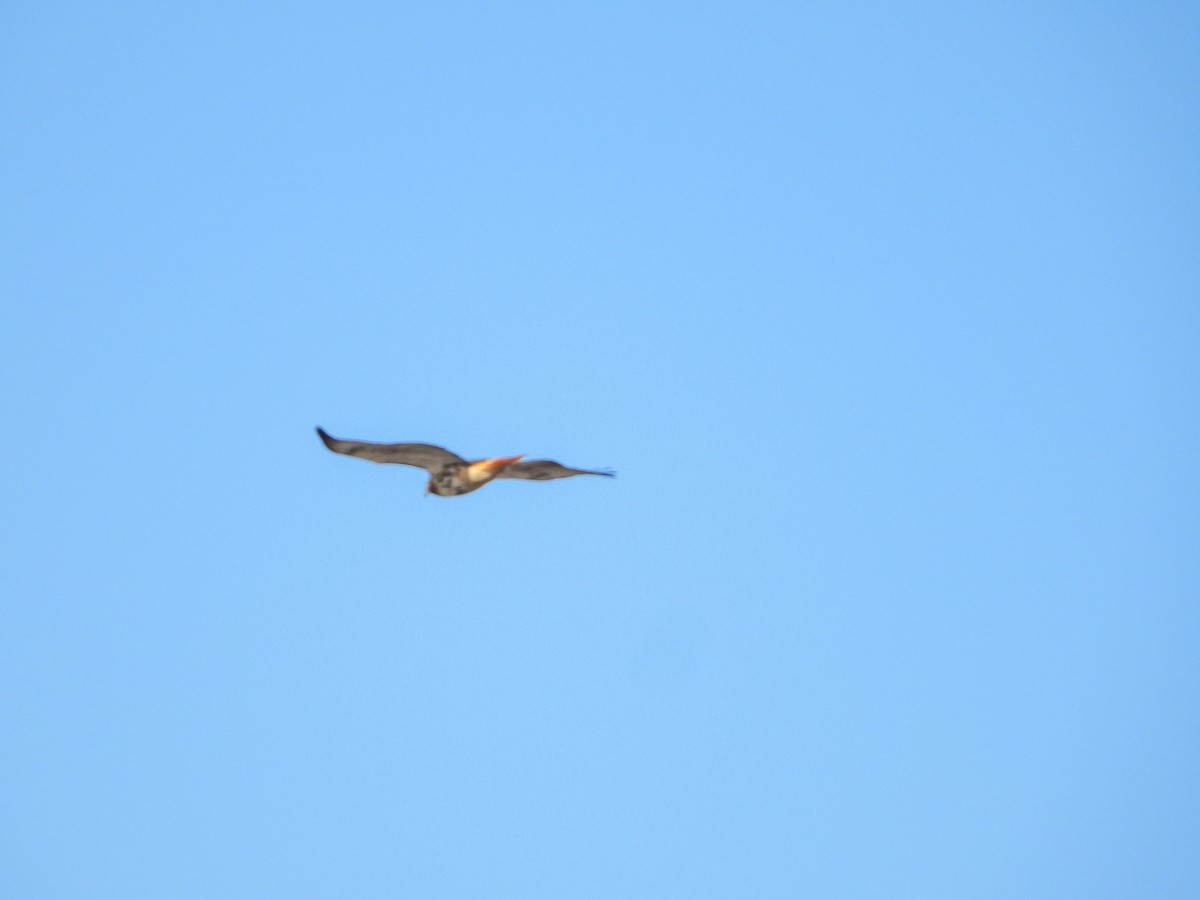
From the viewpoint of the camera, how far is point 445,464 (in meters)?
28.7

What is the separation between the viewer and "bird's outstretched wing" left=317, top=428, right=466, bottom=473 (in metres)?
28.3

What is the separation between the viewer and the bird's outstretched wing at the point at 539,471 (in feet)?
95.9

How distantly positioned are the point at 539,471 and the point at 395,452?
8.48 ft

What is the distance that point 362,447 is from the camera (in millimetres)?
28453

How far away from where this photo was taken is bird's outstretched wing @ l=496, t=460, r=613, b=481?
95.9ft

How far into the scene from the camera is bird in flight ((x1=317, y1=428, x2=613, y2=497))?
2836cm

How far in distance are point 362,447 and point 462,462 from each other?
A: 1596 millimetres

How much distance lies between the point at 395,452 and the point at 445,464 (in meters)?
0.82

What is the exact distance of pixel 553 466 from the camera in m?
29.6

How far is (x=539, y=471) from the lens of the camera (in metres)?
29.8

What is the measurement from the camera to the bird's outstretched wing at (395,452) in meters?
28.3

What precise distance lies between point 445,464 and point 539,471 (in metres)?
1.80

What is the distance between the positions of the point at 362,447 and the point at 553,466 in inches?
126
